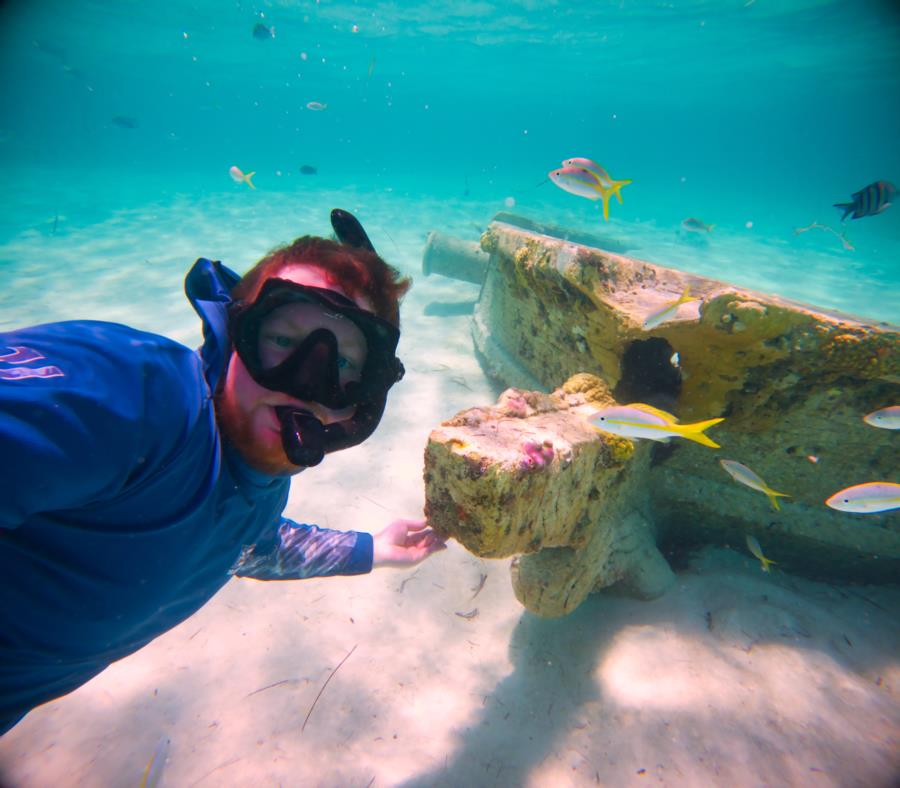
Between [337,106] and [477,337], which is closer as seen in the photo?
[477,337]

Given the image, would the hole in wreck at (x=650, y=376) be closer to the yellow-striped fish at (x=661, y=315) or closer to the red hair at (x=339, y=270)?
the yellow-striped fish at (x=661, y=315)

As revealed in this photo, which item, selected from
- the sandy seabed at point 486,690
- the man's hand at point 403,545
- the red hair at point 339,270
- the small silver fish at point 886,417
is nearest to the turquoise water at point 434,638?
the sandy seabed at point 486,690

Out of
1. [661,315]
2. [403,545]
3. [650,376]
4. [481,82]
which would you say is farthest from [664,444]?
[481,82]

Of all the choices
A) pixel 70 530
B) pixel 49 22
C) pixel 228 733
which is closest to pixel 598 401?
pixel 70 530

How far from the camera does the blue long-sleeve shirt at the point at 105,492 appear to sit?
1.06 m

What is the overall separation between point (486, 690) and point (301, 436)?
266 centimetres

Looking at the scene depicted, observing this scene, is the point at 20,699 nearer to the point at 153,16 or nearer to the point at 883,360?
the point at 883,360

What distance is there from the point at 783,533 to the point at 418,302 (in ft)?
27.9

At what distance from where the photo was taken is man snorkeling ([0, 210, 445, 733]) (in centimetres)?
111

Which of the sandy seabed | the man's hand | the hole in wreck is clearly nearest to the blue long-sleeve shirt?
the man's hand

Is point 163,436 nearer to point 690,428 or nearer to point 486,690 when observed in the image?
point 690,428

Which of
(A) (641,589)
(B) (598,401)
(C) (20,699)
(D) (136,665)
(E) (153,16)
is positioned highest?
(E) (153,16)

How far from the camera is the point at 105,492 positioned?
50.4 inches

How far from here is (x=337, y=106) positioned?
14088 cm
